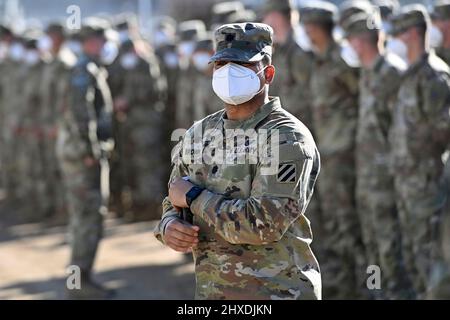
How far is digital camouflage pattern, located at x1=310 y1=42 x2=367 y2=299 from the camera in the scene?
660 centimetres

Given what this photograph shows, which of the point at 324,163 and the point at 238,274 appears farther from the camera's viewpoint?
the point at 324,163

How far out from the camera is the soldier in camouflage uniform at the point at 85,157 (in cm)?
664

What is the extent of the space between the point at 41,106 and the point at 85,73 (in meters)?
4.68

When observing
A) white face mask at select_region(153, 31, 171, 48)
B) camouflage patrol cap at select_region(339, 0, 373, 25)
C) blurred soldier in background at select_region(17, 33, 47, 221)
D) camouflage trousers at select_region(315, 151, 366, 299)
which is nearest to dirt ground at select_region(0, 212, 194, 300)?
blurred soldier in background at select_region(17, 33, 47, 221)

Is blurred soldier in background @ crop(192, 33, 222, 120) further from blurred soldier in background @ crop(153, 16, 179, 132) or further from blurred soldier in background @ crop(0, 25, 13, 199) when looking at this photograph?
blurred soldier in background @ crop(0, 25, 13, 199)

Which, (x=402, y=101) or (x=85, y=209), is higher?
(x=402, y=101)

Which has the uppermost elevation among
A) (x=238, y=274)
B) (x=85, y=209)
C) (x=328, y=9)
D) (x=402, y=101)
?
(x=328, y=9)

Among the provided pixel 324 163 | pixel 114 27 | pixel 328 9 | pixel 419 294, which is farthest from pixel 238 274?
pixel 114 27

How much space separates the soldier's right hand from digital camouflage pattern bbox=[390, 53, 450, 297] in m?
2.77

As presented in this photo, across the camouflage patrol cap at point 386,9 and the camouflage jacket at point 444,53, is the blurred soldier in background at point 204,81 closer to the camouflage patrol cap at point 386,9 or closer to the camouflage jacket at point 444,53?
the camouflage patrol cap at point 386,9
